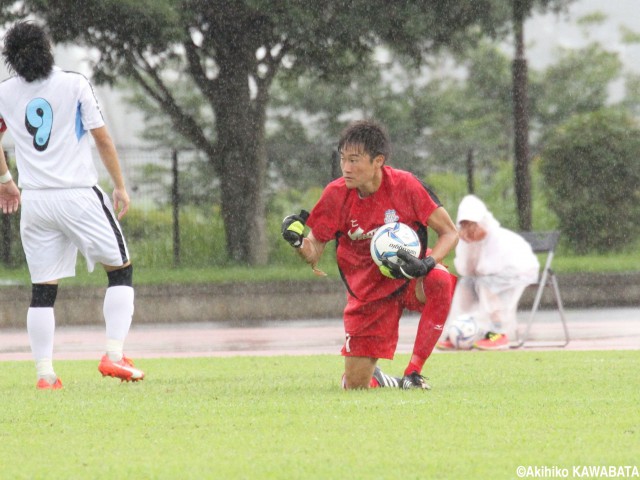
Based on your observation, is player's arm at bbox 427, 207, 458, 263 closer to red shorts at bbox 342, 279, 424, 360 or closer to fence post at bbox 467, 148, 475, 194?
red shorts at bbox 342, 279, 424, 360

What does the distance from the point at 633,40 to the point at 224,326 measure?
95.3ft

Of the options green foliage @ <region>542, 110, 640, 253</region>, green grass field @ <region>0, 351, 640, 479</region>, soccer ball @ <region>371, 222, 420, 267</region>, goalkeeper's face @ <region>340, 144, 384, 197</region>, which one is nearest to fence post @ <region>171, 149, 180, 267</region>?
green foliage @ <region>542, 110, 640, 253</region>

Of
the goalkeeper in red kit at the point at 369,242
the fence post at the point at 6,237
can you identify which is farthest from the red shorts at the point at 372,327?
the fence post at the point at 6,237

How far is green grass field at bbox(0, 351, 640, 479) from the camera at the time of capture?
5273mm

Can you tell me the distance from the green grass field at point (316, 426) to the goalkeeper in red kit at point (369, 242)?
0.97ft

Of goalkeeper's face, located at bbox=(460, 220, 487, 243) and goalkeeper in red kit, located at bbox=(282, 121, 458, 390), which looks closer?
goalkeeper in red kit, located at bbox=(282, 121, 458, 390)

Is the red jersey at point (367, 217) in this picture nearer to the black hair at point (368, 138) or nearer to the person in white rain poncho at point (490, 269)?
the black hair at point (368, 138)

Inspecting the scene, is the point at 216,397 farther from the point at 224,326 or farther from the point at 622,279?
the point at 622,279

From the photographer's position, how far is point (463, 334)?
12547 millimetres

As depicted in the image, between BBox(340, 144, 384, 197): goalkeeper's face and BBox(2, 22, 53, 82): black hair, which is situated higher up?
BBox(2, 22, 53, 82): black hair

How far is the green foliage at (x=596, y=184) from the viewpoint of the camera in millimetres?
21656

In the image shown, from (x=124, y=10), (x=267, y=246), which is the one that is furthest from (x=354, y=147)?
(x=267, y=246)

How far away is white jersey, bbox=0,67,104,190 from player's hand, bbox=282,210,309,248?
57.6 inches

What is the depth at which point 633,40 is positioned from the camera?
141 ft
